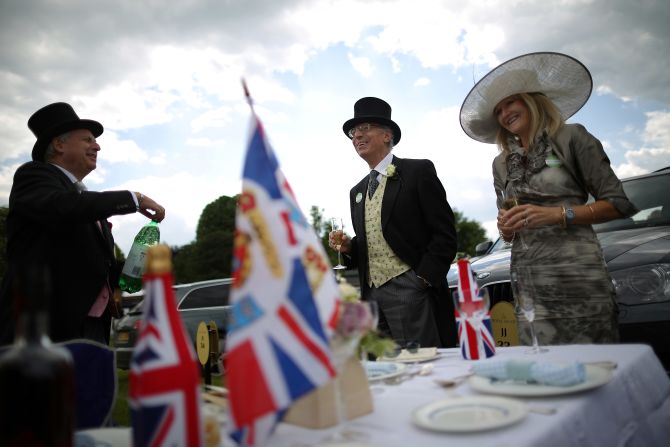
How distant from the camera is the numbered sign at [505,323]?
2.93 m

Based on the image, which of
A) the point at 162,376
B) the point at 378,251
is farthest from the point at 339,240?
the point at 162,376

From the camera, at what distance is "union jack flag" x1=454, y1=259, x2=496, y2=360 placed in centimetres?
187

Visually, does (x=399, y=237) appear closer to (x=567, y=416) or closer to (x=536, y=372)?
(x=536, y=372)

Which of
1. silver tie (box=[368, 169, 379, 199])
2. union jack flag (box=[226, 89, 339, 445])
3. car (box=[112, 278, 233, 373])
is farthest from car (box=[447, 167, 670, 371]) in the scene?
car (box=[112, 278, 233, 373])

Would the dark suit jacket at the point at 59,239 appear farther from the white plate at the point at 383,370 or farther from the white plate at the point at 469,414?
the white plate at the point at 469,414

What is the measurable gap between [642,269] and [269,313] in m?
2.88

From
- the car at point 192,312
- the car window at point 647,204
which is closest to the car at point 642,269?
the car window at point 647,204

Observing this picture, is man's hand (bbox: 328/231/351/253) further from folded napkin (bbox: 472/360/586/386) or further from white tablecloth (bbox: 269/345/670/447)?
folded napkin (bbox: 472/360/586/386)

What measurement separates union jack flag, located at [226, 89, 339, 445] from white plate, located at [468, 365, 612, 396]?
522 mm

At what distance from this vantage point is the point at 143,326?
3.01ft

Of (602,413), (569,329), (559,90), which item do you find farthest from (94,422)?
(559,90)

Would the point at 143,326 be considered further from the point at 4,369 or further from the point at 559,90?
the point at 559,90

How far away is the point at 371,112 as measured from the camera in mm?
3545

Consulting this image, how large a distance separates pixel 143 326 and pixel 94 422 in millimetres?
926
